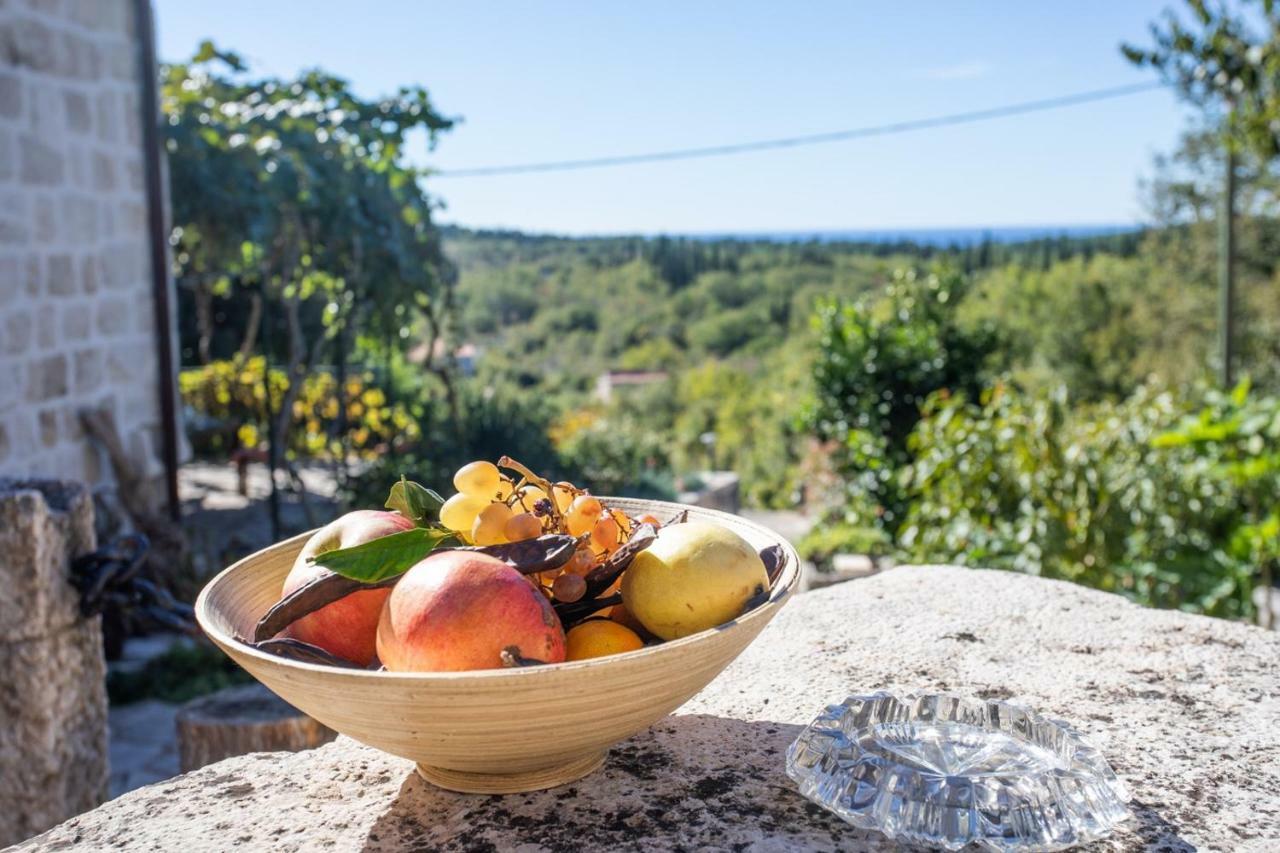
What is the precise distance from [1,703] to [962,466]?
2.82 metres

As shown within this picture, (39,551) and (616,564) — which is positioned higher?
(616,564)

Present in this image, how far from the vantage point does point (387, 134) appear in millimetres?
5238

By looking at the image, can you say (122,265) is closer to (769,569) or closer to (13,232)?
(13,232)

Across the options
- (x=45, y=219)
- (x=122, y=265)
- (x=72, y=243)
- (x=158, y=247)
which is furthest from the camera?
(x=158, y=247)

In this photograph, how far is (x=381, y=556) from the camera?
0.77 metres

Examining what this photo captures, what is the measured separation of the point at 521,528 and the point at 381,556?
0.36ft

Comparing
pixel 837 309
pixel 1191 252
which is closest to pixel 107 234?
pixel 837 309

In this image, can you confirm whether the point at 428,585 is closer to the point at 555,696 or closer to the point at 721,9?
the point at 555,696

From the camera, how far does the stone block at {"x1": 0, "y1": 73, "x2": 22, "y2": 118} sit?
3.52 meters

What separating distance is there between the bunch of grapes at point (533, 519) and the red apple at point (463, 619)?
51 mm

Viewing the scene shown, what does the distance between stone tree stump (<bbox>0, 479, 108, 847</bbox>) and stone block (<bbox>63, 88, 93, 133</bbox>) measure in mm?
2759

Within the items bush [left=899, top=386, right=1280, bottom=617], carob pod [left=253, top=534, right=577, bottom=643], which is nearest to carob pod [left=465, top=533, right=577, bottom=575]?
carob pod [left=253, top=534, right=577, bottom=643]

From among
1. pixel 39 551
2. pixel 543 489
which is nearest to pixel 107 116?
pixel 39 551

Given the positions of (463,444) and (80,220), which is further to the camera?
(463,444)
